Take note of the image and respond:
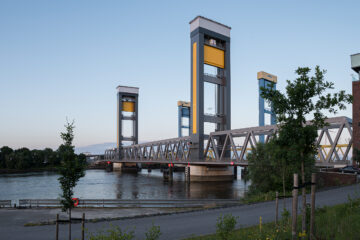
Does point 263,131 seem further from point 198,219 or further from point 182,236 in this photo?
point 182,236

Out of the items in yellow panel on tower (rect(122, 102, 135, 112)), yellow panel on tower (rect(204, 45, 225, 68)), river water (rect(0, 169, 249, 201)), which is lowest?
river water (rect(0, 169, 249, 201))

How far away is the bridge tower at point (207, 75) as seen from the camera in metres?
68.2

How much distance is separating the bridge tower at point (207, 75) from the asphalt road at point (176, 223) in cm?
4778

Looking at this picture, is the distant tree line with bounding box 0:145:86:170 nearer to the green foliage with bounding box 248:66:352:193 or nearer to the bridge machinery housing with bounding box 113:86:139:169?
the bridge machinery housing with bounding box 113:86:139:169

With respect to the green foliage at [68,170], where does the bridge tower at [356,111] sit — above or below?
above

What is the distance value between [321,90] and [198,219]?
33.5 ft

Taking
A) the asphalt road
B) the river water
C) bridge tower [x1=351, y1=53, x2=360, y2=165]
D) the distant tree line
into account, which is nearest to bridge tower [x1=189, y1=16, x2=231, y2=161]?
the river water

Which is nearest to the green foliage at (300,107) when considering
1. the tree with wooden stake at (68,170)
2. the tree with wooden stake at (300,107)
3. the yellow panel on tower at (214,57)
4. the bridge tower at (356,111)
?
the tree with wooden stake at (300,107)

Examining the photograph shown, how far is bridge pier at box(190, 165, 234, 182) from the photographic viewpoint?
6925 centimetres

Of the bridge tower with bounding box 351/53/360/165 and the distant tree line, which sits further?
the distant tree line

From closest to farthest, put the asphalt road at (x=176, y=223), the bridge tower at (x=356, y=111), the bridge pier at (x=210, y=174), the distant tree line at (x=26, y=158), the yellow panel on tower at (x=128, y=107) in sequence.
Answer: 1. the asphalt road at (x=176, y=223)
2. the bridge tower at (x=356, y=111)
3. the bridge pier at (x=210, y=174)
4. the distant tree line at (x=26, y=158)
5. the yellow panel on tower at (x=128, y=107)

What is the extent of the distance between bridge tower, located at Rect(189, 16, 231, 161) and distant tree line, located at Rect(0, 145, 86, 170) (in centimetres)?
7123

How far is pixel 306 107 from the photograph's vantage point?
11156 mm

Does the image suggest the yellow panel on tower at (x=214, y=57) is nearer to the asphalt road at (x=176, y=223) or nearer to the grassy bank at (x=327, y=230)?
the asphalt road at (x=176, y=223)
